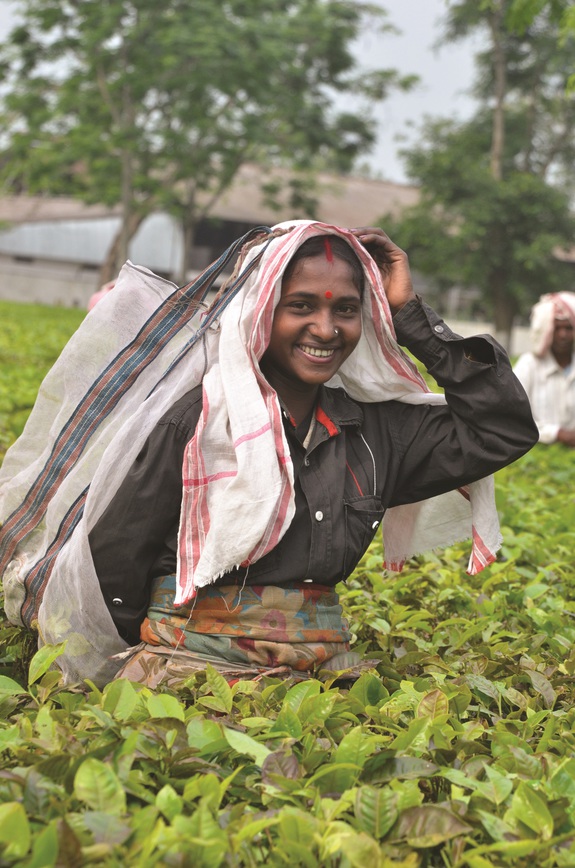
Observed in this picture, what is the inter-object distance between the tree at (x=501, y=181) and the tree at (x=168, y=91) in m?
2.25

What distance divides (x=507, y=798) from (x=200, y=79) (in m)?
20.9

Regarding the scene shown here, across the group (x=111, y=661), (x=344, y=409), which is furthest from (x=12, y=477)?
(x=344, y=409)

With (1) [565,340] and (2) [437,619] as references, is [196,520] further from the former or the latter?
(1) [565,340]

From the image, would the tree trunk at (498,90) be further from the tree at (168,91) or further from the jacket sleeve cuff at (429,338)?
the jacket sleeve cuff at (429,338)

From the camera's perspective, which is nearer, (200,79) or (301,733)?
(301,733)

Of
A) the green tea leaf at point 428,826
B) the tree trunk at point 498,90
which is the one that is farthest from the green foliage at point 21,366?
the tree trunk at point 498,90

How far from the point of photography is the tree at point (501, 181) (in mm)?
25719

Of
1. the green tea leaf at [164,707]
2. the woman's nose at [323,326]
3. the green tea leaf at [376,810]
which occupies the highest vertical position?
the woman's nose at [323,326]

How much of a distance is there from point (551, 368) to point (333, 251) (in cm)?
521

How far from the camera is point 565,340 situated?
297 inches

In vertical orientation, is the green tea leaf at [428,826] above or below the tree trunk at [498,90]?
below

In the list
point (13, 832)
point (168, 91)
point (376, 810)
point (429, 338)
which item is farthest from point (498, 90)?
point (13, 832)

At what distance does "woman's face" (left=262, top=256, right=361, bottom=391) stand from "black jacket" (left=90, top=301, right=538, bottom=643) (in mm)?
136

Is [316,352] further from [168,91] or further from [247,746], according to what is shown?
[168,91]
